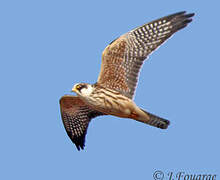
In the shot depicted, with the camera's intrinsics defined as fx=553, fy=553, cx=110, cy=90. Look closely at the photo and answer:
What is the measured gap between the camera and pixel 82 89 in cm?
1259

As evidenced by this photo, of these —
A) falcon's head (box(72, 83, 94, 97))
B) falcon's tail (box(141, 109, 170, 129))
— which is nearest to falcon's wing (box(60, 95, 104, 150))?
falcon's head (box(72, 83, 94, 97))

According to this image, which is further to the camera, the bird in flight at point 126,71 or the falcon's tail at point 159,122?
the falcon's tail at point 159,122

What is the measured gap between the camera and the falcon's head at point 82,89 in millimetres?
12566

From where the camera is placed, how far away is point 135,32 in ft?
41.9

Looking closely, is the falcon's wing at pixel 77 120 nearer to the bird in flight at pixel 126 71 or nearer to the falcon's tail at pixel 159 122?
the bird in flight at pixel 126 71

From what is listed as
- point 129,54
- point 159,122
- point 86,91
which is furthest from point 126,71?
point 159,122

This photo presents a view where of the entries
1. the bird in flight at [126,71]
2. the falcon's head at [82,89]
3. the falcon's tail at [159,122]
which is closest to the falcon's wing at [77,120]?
the bird in flight at [126,71]

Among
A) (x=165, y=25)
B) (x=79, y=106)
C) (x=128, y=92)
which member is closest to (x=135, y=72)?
(x=128, y=92)

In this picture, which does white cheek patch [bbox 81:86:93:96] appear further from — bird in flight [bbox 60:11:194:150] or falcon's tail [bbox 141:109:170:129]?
falcon's tail [bbox 141:109:170:129]

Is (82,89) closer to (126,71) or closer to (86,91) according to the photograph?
(86,91)

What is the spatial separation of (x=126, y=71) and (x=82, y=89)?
1.11 meters

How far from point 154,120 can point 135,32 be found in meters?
2.07

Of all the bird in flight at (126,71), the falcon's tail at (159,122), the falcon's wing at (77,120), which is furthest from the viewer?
the falcon's wing at (77,120)

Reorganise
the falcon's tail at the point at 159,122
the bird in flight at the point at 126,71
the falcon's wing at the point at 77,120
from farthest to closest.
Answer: the falcon's wing at the point at 77,120, the falcon's tail at the point at 159,122, the bird in flight at the point at 126,71
